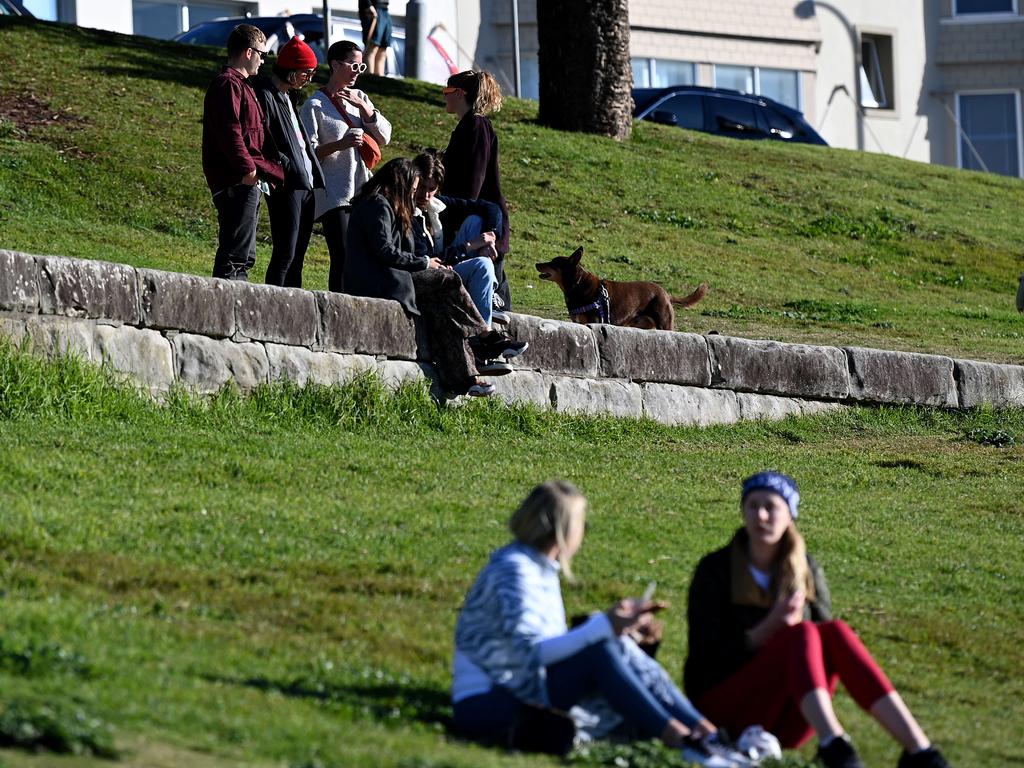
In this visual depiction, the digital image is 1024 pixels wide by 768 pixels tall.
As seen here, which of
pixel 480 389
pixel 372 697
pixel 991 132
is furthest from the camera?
pixel 991 132

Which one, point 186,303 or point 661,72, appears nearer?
point 186,303

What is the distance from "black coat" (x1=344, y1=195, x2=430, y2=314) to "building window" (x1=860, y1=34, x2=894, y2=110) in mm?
31509

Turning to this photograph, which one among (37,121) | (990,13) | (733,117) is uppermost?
(990,13)

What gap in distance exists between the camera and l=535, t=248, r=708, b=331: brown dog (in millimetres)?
12859

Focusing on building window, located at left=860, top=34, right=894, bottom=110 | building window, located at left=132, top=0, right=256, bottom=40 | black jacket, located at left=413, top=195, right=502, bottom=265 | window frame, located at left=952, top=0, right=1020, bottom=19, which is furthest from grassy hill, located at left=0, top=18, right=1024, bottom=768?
window frame, located at left=952, top=0, right=1020, bottom=19

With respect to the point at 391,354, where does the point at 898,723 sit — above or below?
below

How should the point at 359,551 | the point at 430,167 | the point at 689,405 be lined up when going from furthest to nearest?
the point at 689,405, the point at 430,167, the point at 359,551

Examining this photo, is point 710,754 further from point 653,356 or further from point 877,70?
point 877,70

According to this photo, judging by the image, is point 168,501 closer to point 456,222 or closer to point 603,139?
point 456,222

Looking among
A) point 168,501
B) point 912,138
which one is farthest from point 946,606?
point 912,138

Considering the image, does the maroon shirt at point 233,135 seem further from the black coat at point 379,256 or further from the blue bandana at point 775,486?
the blue bandana at point 775,486

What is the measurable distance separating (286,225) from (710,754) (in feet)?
20.1

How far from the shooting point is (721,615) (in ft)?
20.4


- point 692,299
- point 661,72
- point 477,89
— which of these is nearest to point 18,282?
point 477,89
